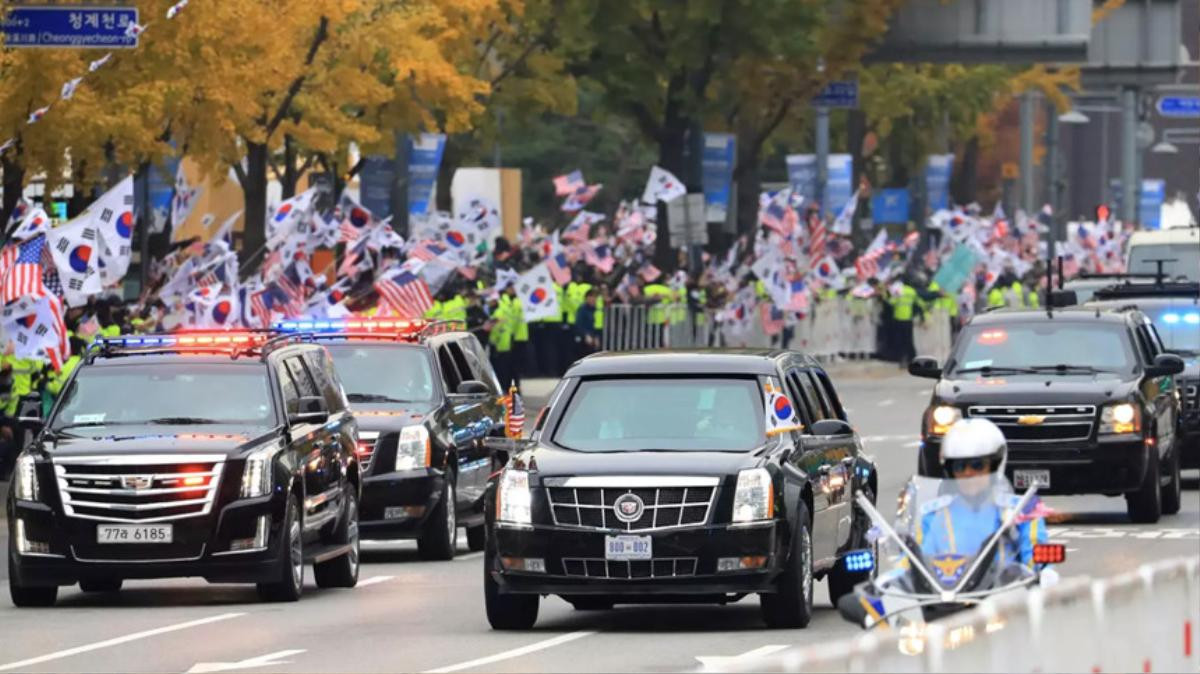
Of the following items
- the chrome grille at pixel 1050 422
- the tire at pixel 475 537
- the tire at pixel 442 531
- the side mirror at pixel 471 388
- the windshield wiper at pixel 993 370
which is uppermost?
the side mirror at pixel 471 388

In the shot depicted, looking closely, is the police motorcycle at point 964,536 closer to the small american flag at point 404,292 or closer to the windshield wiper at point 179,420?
the windshield wiper at point 179,420

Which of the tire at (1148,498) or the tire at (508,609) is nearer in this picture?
the tire at (508,609)

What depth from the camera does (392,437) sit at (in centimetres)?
2344

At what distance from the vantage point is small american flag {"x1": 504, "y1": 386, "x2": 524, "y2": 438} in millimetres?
25219

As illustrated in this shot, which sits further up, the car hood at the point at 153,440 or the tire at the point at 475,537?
the car hood at the point at 153,440

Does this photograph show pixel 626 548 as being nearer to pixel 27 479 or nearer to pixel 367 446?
pixel 27 479

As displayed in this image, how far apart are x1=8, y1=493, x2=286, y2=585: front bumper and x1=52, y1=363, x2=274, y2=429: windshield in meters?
0.94

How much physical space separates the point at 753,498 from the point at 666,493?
18.3 inches

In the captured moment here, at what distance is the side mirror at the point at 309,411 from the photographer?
2043 cm

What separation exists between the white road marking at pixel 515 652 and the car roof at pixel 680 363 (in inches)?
60.1

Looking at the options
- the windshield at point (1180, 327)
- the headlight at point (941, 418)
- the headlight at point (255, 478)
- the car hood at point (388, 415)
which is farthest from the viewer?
the windshield at point (1180, 327)

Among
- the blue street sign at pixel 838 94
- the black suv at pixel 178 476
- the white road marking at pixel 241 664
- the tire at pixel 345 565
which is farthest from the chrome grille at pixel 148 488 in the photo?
the blue street sign at pixel 838 94

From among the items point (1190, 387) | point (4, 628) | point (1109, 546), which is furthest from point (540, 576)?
point (1190, 387)

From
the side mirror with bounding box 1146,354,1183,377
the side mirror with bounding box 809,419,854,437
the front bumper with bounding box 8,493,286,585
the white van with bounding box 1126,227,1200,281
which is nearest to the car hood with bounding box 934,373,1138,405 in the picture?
the side mirror with bounding box 1146,354,1183,377
